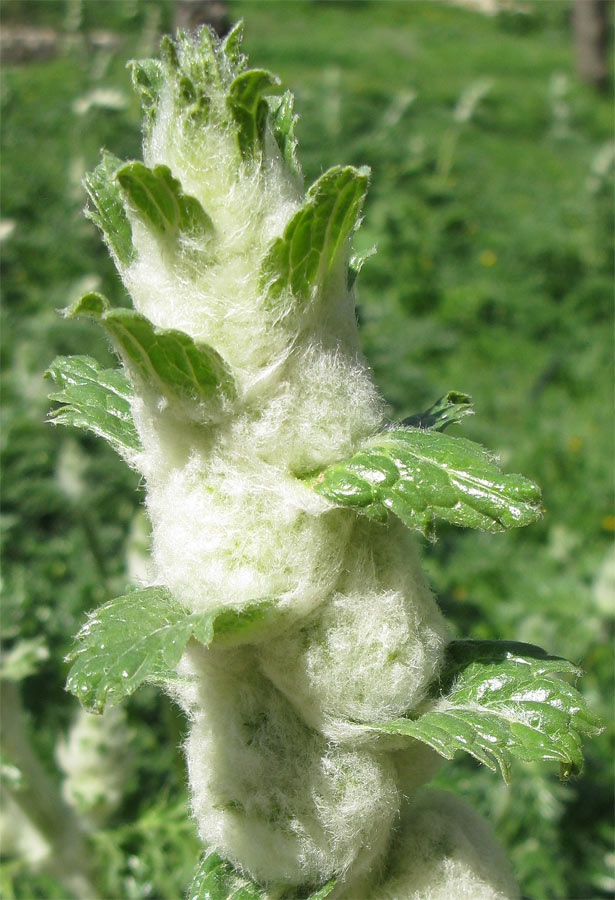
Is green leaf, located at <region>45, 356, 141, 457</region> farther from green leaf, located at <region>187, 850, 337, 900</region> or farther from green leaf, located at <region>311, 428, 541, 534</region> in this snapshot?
green leaf, located at <region>187, 850, 337, 900</region>

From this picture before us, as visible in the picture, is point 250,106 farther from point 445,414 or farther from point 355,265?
point 445,414

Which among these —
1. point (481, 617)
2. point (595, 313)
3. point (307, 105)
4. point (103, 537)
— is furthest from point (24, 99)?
point (481, 617)

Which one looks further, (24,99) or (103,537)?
(24,99)

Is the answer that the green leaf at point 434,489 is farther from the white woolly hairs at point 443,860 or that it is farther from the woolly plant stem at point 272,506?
the white woolly hairs at point 443,860

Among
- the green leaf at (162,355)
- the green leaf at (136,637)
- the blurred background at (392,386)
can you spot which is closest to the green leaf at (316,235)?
the green leaf at (162,355)

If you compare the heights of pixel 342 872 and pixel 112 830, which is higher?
pixel 342 872

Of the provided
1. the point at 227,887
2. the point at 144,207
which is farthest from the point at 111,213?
the point at 227,887

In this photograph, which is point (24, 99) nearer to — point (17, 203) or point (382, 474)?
point (17, 203)
